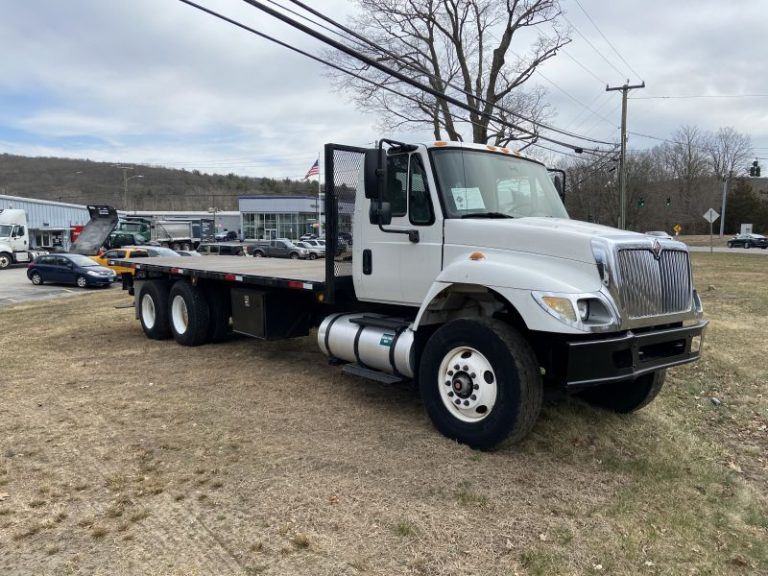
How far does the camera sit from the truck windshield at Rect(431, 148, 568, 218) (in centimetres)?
521

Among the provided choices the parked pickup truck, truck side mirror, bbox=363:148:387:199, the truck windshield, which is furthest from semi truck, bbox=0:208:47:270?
the truck windshield

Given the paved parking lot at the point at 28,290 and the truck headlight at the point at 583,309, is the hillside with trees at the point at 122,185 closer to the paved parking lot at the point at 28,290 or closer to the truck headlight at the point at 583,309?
the paved parking lot at the point at 28,290

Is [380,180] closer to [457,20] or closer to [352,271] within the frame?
[352,271]

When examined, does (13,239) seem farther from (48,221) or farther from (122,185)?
(122,185)

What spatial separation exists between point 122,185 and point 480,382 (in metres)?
137

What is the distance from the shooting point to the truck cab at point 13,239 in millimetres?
35625

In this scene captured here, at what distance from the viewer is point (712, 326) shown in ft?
34.3

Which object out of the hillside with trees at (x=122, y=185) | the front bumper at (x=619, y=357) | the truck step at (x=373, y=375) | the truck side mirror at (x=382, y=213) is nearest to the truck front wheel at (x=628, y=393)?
the front bumper at (x=619, y=357)

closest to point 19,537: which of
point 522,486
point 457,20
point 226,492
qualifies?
point 226,492

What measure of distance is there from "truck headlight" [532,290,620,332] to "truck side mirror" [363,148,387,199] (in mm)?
1750

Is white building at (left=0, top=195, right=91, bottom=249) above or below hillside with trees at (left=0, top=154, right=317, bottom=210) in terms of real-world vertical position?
below

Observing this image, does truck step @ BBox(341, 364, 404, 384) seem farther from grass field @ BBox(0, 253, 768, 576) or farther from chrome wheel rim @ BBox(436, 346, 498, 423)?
chrome wheel rim @ BBox(436, 346, 498, 423)

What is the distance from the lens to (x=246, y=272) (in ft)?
26.5

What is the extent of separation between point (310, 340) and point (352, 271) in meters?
3.36
